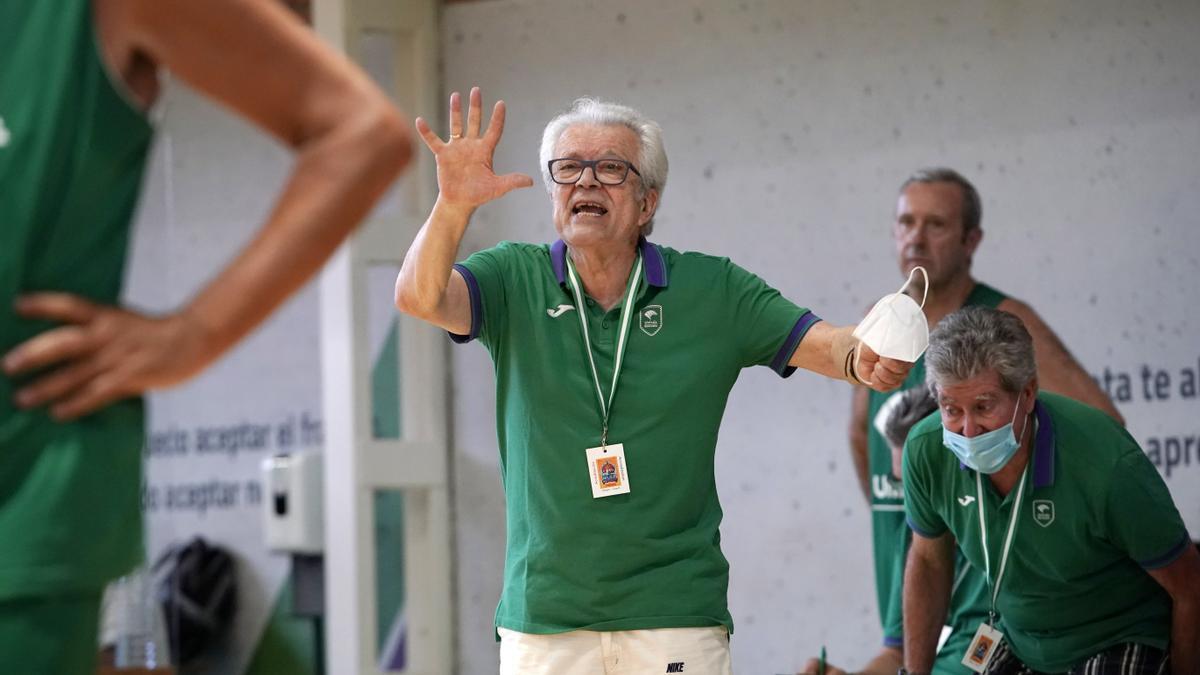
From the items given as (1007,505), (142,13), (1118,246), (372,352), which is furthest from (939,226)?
(142,13)

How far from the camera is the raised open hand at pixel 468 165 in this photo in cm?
255

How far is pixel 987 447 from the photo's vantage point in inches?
133

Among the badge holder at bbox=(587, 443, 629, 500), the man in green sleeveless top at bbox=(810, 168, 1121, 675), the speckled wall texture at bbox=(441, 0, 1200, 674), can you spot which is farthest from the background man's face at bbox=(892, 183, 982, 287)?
the badge holder at bbox=(587, 443, 629, 500)

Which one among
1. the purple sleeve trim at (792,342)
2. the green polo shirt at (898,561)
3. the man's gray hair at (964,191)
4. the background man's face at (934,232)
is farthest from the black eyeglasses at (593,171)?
the man's gray hair at (964,191)

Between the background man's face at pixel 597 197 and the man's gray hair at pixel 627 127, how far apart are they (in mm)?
13

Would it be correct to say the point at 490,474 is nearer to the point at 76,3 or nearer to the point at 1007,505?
the point at 1007,505

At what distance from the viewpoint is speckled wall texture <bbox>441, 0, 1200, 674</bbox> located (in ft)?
16.7

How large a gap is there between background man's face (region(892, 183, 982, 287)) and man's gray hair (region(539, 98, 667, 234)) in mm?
1629

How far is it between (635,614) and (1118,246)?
3.04 meters

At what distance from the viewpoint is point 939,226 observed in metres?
4.52

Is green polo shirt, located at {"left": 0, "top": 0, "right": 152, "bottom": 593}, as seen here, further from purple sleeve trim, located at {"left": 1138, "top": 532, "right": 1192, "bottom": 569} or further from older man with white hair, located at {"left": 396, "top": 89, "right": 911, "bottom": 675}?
purple sleeve trim, located at {"left": 1138, "top": 532, "right": 1192, "bottom": 569}

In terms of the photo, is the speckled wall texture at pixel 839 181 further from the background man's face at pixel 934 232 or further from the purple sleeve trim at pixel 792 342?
the purple sleeve trim at pixel 792 342

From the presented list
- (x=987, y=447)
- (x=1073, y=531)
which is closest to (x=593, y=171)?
(x=987, y=447)

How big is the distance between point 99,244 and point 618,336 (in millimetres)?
1626
